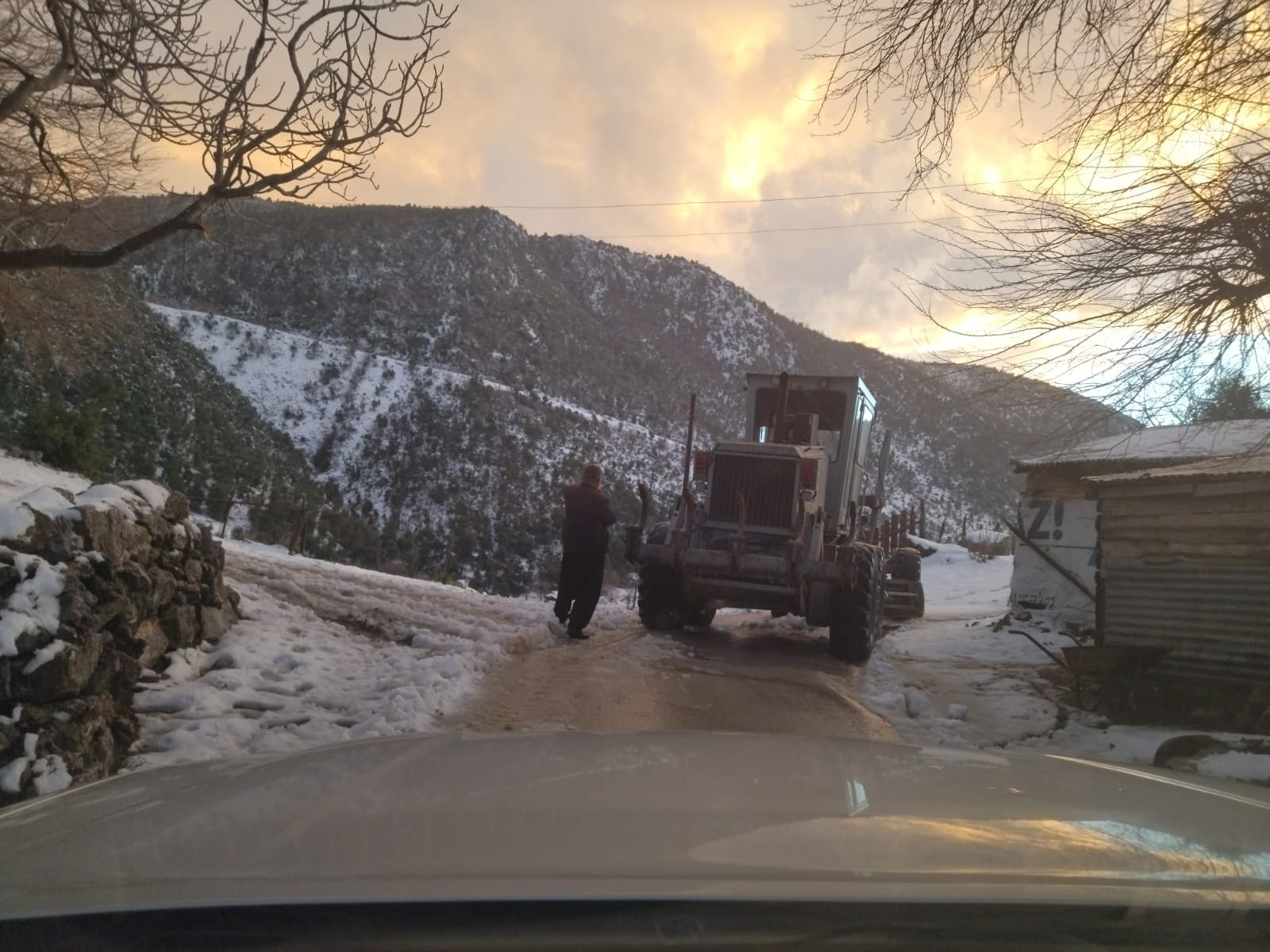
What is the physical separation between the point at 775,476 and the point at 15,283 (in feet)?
38.5

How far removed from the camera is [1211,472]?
959cm

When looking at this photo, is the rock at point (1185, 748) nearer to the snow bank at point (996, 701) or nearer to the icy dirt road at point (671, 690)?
the snow bank at point (996, 701)

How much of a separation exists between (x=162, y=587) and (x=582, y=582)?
15.5 feet

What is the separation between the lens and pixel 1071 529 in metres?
17.3

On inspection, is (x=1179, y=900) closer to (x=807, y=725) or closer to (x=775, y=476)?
(x=807, y=725)

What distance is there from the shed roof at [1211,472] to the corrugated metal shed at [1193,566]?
13 mm

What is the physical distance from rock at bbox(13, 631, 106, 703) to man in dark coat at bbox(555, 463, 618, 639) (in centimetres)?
576

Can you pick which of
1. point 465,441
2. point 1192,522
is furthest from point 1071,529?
point 465,441

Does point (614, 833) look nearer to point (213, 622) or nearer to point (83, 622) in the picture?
point (83, 622)

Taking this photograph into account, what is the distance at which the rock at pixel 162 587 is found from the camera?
21.8 ft

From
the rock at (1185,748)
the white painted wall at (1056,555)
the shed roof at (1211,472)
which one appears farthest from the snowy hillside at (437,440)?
the rock at (1185,748)

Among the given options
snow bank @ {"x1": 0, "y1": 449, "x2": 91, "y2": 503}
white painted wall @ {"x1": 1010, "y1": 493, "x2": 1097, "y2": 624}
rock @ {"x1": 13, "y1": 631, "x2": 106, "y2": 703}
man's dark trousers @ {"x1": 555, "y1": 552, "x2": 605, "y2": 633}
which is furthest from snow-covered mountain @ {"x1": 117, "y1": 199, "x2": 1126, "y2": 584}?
rock @ {"x1": 13, "y1": 631, "x2": 106, "y2": 703}

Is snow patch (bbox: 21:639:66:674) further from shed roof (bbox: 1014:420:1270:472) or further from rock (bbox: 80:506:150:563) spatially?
shed roof (bbox: 1014:420:1270:472)

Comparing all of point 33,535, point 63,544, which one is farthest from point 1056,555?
point 33,535
